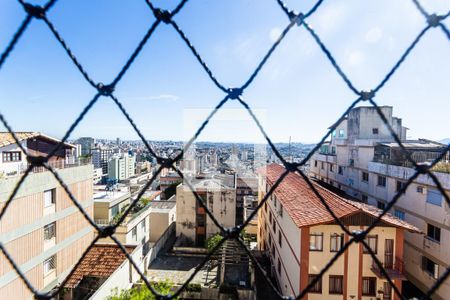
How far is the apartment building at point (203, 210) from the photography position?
10609mm

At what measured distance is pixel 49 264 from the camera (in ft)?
19.5

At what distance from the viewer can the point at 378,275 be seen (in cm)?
509

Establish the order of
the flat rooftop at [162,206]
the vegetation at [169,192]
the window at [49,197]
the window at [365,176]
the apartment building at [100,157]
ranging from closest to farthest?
1. the window at [49,197]
2. the window at [365,176]
3. the flat rooftop at [162,206]
4. the vegetation at [169,192]
5. the apartment building at [100,157]

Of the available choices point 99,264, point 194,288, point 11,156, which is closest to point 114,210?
point 99,264

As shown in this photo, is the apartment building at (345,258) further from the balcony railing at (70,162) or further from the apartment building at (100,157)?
the apartment building at (100,157)

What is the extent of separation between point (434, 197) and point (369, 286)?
110 inches

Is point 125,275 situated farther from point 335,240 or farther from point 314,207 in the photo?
point 335,240

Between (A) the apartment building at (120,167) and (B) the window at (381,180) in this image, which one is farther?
(A) the apartment building at (120,167)

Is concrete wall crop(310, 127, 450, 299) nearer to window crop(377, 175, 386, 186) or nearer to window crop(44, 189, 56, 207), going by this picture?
window crop(377, 175, 386, 186)

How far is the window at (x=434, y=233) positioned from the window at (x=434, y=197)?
0.60m

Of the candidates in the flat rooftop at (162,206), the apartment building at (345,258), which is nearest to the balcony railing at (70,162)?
the flat rooftop at (162,206)

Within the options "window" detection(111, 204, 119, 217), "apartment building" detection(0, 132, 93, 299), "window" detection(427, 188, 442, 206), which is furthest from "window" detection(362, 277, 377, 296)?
"window" detection(111, 204, 119, 217)

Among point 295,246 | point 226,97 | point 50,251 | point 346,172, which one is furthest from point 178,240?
point 226,97

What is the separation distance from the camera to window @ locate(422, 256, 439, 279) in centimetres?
622
